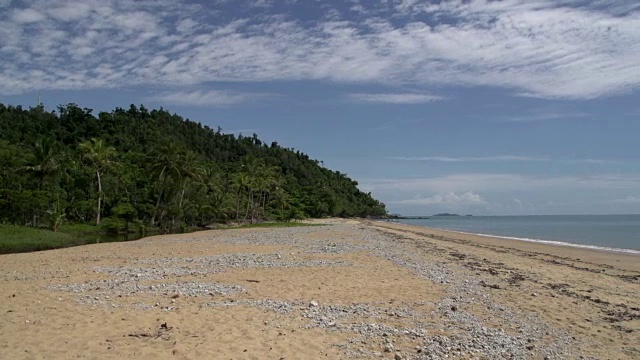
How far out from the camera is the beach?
8250mm

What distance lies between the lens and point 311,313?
10.5m

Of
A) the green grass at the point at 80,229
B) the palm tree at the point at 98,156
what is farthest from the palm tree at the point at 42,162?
the green grass at the point at 80,229

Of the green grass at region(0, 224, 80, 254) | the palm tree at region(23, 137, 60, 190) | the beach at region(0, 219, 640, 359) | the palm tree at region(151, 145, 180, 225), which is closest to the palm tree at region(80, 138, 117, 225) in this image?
the palm tree at region(23, 137, 60, 190)

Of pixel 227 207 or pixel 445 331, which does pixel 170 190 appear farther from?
pixel 445 331

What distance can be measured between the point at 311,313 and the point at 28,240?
31052mm

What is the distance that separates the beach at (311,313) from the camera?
825 cm

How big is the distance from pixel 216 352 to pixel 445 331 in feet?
14.0

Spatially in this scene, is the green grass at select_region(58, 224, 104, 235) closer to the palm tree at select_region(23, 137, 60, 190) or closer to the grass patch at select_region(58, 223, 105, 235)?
the grass patch at select_region(58, 223, 105, 235)

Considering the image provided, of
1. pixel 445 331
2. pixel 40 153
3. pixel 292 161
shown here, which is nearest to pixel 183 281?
pixel 445 331

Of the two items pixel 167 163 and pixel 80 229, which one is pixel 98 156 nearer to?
pixel 167 163

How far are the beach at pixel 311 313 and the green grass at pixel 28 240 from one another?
15.6 metres

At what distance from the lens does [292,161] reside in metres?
166

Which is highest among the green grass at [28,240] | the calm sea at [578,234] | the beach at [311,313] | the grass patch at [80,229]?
the calm sea at [578,234]

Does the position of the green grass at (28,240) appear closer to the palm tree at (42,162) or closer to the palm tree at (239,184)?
the palm tree at (42,162)
